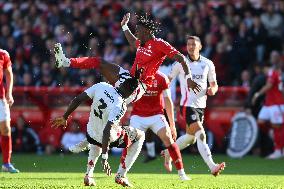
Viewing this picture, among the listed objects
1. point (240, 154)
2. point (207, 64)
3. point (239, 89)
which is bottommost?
point (240, 154)

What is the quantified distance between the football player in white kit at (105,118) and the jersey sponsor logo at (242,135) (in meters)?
8.04

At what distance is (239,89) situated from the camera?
20.2m

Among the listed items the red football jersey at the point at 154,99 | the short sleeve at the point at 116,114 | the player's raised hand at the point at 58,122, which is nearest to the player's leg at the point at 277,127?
the red football jersey at the point at 154,99

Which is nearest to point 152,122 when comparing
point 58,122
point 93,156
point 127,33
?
point 127,33

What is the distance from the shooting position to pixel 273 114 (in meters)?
19.3

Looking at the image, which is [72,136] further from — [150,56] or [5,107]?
[150,56]

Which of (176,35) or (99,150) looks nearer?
(99,150)

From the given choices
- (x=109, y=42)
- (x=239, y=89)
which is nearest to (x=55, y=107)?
(x=109, y=42)

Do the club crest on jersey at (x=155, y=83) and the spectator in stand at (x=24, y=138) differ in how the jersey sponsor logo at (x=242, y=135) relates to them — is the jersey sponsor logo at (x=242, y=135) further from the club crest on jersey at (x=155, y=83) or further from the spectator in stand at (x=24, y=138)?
the club crest on jersey at (x=155, y=83)

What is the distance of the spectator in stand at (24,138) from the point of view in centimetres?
2056

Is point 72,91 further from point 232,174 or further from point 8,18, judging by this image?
point 232,174

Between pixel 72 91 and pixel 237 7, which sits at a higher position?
pixel 237 7

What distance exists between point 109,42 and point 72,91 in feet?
7.07

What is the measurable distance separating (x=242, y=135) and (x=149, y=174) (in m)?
5.59
